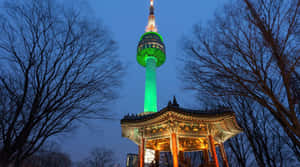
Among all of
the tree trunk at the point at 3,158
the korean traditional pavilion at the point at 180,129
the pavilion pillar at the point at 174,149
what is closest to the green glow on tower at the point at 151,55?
the korean traditional pavilion at the point at 180,129

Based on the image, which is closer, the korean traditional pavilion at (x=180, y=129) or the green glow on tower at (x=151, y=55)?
the korean traditional pavilion at (x=180, y=129)

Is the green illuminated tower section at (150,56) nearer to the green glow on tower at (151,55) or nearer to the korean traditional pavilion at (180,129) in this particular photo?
the green glow on tower at (151,55)

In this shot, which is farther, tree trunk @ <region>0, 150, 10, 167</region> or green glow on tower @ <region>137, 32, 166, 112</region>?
green glow on tower @ <region>137, 32, 166, 112</region>

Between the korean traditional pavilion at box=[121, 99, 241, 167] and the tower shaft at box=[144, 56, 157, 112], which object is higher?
the tower shaft at box=[144, 56, 157, 112]

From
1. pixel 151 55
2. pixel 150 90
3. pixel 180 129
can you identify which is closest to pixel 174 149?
pixel 180 129

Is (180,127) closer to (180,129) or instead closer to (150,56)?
(180,129)

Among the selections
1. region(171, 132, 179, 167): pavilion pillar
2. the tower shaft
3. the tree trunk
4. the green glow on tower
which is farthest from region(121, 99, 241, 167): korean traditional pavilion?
the green glow on tower

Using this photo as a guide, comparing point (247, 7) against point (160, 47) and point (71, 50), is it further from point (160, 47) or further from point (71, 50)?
point (160, 47)

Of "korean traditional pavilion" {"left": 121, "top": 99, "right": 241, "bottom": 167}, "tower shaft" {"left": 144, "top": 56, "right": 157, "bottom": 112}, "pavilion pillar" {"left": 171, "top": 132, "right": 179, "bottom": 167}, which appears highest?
"tower shaft" {"left": 144, "top": 56, "right": 157, "bottom": 112}

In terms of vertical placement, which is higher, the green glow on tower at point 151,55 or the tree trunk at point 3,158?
the green glow on tower at point 151,55

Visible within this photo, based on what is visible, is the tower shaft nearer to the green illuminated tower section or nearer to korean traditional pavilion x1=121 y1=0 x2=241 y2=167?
the green illuminated tower section

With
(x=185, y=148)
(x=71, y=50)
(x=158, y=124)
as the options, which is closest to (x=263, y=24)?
(x=71, y=50)

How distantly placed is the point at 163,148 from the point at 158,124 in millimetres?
5205

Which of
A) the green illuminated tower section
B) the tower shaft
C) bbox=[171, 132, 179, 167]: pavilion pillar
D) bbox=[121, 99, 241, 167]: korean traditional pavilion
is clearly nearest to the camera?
bbox=[171, 132, 179, 167]: pavilion pillar
